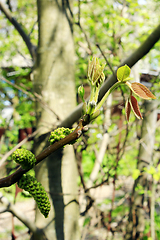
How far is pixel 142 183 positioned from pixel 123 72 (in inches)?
65.0

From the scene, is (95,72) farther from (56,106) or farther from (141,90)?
(56,106)

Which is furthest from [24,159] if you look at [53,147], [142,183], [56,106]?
[142,183]

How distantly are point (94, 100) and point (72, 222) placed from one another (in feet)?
2.64

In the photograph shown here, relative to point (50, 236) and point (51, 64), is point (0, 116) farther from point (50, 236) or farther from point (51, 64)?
point (50, 236)

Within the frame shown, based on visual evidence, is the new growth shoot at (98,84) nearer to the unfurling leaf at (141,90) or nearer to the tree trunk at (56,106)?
the unfurling leaf at (141,90)

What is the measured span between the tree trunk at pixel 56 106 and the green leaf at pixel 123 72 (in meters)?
0.56

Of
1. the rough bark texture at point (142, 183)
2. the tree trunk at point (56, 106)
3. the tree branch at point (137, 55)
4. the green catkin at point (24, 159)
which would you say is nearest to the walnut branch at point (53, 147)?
the green catkin at point (24, 159)

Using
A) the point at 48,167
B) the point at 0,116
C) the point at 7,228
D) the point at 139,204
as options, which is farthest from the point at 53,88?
the point at 7,228

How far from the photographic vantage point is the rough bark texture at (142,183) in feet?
5.75

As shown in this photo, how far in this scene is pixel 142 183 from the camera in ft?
5.95

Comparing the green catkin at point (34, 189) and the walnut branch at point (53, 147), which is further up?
the walnut branch at point (53, 147)

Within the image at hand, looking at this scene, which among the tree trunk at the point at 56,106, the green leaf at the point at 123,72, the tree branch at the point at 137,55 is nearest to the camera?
the green leaf at the point at 123,72

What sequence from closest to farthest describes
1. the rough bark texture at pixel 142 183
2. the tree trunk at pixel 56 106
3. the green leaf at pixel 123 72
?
the green leaf at pixel 123 72 → the tree trunk at pixel 56 106 → the rough bark texture at pixel 142 183

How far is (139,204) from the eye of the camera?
5.93ft
